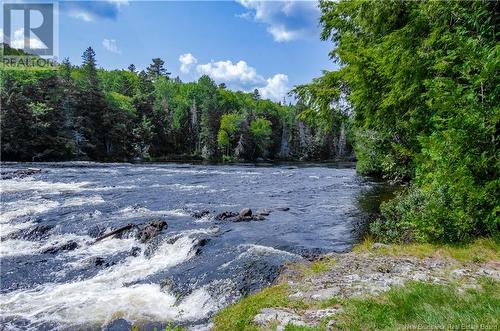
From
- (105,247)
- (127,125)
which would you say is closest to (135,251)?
(105,247)

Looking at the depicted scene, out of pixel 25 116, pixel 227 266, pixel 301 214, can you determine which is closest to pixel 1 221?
pixel 227 266

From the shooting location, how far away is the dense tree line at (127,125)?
2175 inches

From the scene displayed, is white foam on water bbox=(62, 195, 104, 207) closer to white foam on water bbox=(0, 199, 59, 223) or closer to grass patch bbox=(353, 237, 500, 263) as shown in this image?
white foam on water bbox=(0, 199, 59, 223)

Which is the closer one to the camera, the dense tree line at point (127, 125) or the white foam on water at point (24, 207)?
the white foam on water at point (24, 207)

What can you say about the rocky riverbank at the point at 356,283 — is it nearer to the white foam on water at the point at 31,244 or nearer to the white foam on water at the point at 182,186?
the white foam on water at the point at 31,244

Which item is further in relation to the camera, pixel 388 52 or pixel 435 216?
pixel 388 52

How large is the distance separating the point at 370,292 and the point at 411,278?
3.59ft

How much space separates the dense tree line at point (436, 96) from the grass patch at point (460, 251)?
49cm

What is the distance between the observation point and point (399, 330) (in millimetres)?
4230

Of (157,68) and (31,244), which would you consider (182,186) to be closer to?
(31,244)

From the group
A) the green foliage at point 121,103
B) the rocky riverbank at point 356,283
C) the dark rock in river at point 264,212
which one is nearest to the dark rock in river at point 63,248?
the rocky riverbank at point 356,283

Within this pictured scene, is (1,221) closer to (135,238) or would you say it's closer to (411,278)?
(135,238)

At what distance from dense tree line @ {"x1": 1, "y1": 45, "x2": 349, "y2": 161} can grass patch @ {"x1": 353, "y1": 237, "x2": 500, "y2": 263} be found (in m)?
42.4

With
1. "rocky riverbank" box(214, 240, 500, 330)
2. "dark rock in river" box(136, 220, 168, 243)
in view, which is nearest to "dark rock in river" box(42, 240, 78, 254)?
"dark rock in river" box(136, 220, 168, 243)
